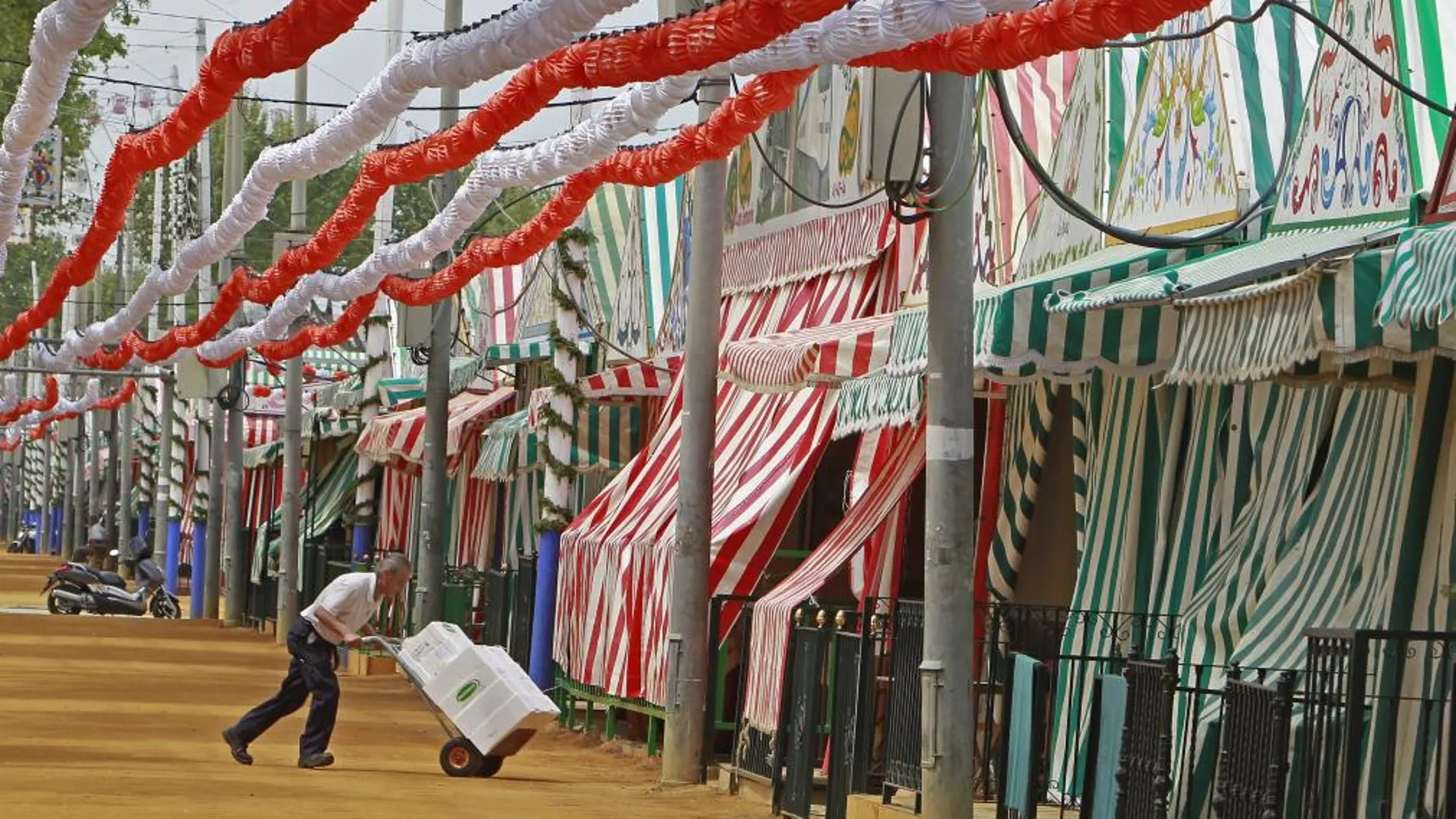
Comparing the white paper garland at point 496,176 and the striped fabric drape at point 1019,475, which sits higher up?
the white paper garland at point 496,176

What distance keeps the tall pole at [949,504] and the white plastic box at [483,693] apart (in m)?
5.42

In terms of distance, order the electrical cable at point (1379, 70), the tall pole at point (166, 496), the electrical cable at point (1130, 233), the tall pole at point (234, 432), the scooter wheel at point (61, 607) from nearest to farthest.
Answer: the electrical cable at point (1379, 70)
the electrical cable at point (1130, 233)
the tall pole at point (234, 432)
the scooter wheel at point (61, 607)
the tall pole at point (166, 496)

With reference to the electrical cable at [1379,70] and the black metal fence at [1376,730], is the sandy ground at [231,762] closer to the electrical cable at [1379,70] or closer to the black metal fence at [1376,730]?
the black metal fence at [1376,730]

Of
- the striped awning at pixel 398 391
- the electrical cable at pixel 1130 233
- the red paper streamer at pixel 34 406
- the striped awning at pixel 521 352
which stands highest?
the electrical cable at pixel 1130 233

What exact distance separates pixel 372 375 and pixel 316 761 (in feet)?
59.3

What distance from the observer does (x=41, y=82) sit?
48.8ft

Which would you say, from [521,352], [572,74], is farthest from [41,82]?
[521,352]

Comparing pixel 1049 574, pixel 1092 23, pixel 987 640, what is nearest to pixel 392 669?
pixel 1049 574

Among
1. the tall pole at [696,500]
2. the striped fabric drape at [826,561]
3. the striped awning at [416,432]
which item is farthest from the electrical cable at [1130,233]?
the striped awning at [416,432]

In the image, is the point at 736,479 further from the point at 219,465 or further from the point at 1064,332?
the point at 219,465

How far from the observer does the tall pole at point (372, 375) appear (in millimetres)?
34875

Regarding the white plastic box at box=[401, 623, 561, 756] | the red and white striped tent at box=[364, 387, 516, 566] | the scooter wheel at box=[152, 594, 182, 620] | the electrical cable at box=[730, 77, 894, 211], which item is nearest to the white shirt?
the white plastic box at box=[401, 623, 561, 756]

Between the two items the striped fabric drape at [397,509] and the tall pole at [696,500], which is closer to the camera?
the tall pole at [696,500]

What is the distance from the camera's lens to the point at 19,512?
131m
